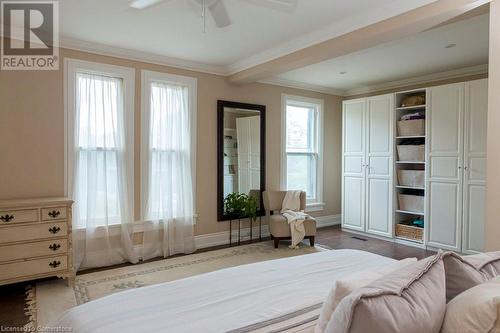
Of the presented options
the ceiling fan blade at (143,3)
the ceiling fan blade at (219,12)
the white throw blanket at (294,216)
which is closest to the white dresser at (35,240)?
the ceiling fan blade at (143,3)

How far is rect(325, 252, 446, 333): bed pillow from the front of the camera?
0.92 metres

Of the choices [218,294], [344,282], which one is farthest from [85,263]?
[344,282]

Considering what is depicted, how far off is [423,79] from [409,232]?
2383 mm

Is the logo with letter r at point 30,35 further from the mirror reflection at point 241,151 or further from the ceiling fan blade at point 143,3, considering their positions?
the mirror reflection at point 241,151

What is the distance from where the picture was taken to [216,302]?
1482 mm

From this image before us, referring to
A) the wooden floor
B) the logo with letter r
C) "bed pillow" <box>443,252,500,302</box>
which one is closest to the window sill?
the wooden floor

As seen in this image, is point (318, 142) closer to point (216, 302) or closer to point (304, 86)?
point (304, 86)

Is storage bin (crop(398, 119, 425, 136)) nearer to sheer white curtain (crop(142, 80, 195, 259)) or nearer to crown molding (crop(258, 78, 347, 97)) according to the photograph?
crown molding (crop(258, 78, 347, 97))

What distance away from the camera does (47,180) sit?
363cm

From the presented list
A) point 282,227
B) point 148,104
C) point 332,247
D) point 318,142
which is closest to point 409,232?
point 332,247

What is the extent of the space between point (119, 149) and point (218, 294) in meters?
2.97

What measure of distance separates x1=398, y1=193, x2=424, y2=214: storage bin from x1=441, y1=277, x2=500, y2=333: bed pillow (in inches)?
166

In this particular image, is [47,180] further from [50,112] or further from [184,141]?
[184,141]

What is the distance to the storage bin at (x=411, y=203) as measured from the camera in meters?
4.95
